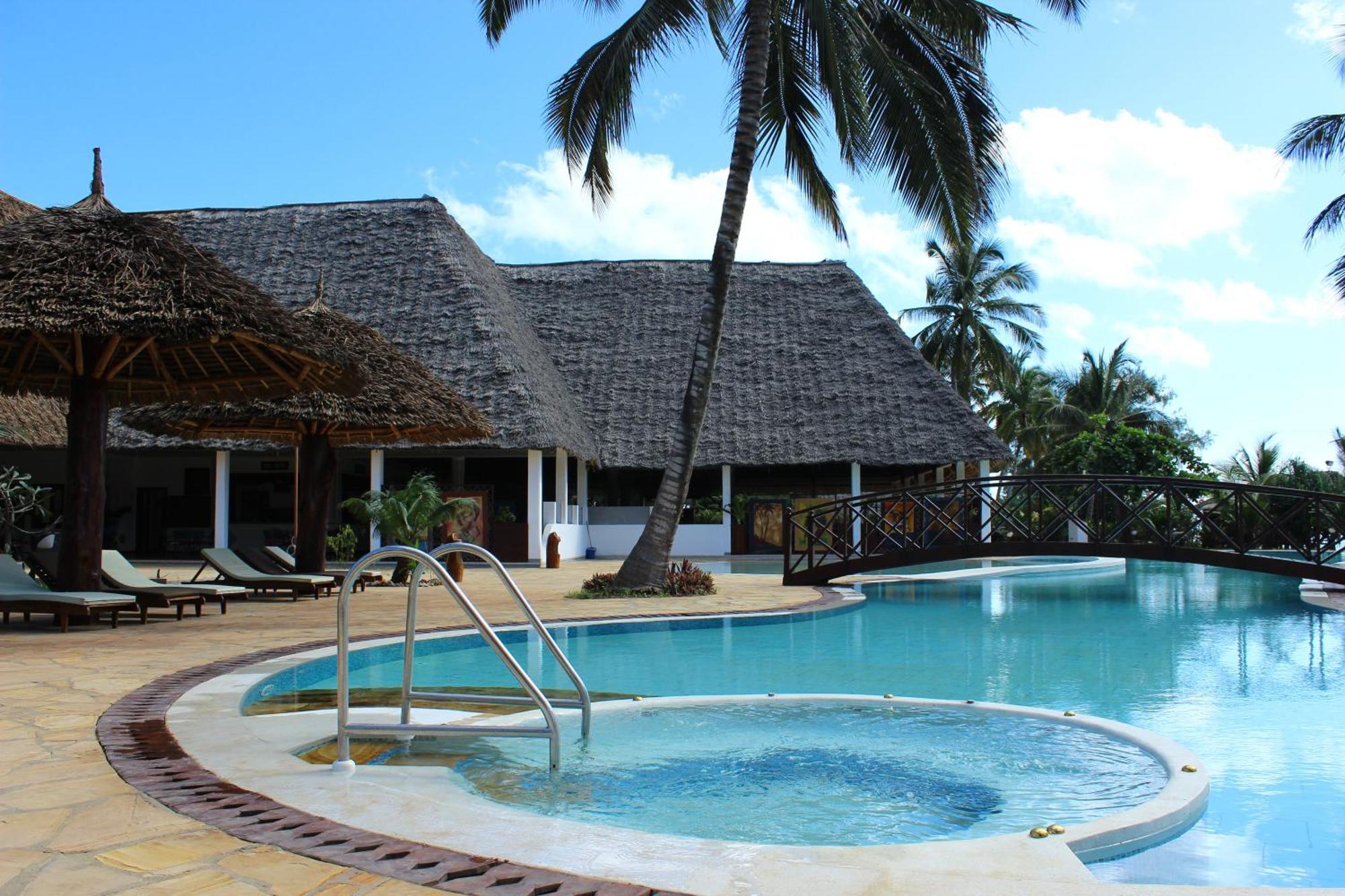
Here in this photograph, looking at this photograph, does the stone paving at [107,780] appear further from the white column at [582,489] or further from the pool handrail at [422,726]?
the white column at [582,489]

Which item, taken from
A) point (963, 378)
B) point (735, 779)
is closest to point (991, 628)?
point (735, 779)

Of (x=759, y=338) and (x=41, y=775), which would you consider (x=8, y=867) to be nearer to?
(x=41, y=775)

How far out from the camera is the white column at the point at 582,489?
23625mm

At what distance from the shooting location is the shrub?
1270 cm

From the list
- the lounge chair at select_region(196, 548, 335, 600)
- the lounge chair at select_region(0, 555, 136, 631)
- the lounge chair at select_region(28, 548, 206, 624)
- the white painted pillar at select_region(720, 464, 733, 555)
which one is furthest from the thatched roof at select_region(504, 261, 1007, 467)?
the lounge chair at select_region(0, 555, 136, 631)

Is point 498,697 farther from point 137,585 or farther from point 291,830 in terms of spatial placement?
point 137,585

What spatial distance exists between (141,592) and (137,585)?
0.29m

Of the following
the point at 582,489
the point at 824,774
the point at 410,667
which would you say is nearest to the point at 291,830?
the point at 410,667

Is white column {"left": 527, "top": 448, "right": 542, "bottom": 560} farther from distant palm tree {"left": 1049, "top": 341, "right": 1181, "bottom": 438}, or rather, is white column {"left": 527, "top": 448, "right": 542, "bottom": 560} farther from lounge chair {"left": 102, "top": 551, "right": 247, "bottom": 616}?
distant palm tree {"left": 1049, "top": 341, "right": 1181, "bottom": 438}

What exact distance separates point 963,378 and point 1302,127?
41.4 ft

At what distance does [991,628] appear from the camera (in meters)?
10.6

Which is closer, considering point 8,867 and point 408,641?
point 8,867

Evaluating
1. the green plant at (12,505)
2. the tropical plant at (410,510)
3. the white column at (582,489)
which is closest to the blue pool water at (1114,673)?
the tropical plant at (410,510)

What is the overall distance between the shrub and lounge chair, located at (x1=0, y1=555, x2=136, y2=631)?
5.77 m
